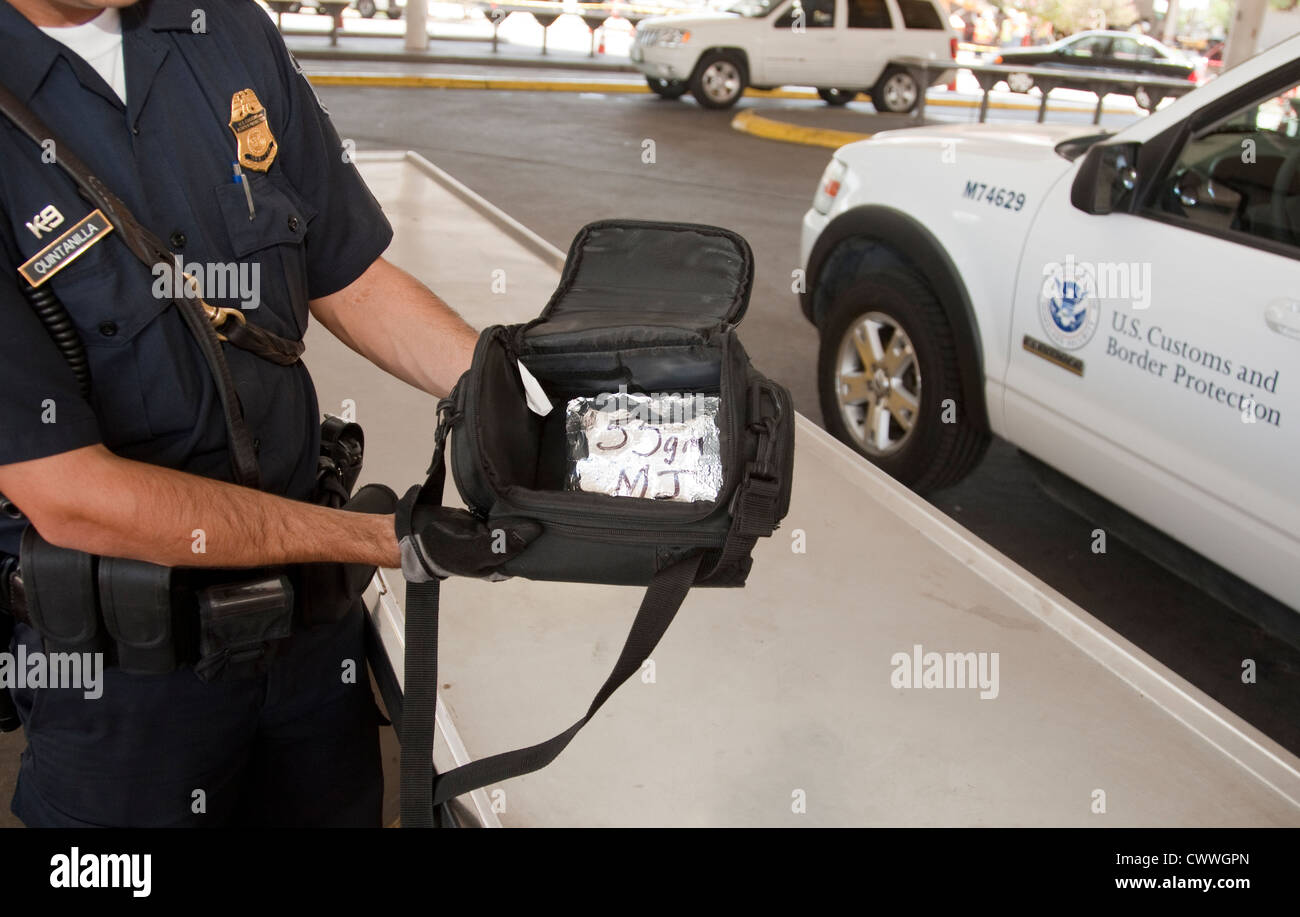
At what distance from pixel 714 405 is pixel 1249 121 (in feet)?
6.88

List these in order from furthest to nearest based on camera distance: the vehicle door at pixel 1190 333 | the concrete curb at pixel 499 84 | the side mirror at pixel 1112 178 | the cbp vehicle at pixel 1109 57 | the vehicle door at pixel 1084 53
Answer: the vehicle door at pixel 1084 53
the cbp vehicle at pixel 1109 57
the concrete curb at pixel 499 84
the side mirror at pixel 1112 178
the vehicle door at pixel 1190 333

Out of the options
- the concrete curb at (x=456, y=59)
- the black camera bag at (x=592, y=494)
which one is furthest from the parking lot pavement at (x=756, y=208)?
the concrete curb at (x=456, y=59)

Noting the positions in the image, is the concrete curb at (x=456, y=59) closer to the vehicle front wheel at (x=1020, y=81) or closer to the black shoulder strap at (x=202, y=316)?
the vehicle front wheel at (x=1020, y=81)

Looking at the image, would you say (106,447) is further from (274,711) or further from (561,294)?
(561,294)

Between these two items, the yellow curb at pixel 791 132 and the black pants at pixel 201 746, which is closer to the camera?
the black pants at pixel 201 746

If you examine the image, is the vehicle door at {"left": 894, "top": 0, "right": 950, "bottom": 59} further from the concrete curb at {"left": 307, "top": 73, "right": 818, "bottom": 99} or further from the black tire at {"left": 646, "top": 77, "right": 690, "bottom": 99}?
the black tire at {"left": 646, "top": 77, "right": 690, "bottom": 99}

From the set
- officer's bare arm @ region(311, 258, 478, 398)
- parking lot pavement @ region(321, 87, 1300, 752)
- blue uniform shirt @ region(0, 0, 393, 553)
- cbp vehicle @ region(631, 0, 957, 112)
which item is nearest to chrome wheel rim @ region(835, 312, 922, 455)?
parking lot pavement @ region(321, 87, 1300, 752)

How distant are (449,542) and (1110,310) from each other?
7.06ft

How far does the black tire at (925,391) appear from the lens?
364 cm

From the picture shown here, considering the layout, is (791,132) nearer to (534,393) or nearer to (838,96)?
(838,96)

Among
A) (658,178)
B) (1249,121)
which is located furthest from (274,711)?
(658,178)

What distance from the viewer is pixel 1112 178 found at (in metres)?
2.99

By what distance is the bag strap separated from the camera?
1.37 metres

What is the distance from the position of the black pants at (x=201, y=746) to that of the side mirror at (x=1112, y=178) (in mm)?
2197
